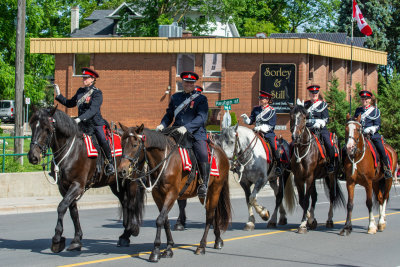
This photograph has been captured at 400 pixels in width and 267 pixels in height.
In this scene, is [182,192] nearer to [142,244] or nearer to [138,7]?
[142,244]

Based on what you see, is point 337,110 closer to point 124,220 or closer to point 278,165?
point 278,165

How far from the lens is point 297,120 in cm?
1347

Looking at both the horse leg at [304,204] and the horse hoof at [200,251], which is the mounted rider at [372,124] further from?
the horse hoof at [200,251]

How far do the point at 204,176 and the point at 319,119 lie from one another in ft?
14.7

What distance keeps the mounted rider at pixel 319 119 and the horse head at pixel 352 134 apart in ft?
2.90

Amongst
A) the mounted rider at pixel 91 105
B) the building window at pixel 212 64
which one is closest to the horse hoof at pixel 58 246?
the mounted rider at pixel 91 105

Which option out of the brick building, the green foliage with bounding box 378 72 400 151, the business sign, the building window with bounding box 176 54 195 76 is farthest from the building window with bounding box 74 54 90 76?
the green foliage with bounding box 378 72 400 151

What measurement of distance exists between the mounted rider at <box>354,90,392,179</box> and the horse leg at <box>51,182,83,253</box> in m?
6.61

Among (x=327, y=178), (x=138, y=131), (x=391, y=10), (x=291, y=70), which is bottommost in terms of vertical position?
(x=327, y=178)

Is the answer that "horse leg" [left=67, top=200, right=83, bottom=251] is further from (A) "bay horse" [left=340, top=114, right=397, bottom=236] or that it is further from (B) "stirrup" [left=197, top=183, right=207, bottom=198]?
(A) "bay horse" [left=340, top=114, right=397, bottom=236]

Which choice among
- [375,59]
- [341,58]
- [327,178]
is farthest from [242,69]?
[327,178]

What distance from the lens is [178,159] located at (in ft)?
34.9

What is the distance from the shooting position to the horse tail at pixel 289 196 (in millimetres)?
15227

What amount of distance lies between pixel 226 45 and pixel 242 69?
2.03 meters
